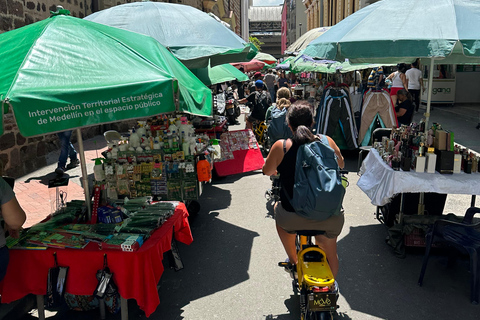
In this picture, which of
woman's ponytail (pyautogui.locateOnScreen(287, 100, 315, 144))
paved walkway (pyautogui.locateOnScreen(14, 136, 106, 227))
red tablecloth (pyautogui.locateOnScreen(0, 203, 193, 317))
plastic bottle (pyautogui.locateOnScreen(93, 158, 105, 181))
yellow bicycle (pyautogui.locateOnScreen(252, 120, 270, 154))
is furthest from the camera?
yellow bicycle (pyautogui.locateOnScreen(252, 120, 270, 154))

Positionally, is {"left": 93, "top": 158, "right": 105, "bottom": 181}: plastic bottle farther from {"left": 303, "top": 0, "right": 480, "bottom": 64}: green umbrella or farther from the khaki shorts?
{"left": 303, "top": 0, "right": 480, "bottom": 64}: green umbrella

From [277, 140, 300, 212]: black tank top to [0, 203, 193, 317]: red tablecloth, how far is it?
1.17 metres

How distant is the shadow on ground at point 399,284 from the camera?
3797mm

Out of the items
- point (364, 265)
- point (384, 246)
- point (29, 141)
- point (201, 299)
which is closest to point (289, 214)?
point (201, 299)

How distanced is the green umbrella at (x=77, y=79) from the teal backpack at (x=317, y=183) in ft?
3.64

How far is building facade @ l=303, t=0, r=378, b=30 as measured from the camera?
1091 inches

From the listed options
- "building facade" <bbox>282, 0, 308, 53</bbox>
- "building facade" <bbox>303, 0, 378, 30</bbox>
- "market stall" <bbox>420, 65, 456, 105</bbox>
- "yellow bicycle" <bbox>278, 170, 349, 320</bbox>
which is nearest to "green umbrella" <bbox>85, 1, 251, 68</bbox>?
"yellow bicycle" <bbox>278, 170, 349, 320</bbox>

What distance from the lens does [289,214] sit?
345cm

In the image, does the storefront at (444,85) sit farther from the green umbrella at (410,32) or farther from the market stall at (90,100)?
the market stall at (90,100)

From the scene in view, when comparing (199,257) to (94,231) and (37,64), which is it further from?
(37,64)

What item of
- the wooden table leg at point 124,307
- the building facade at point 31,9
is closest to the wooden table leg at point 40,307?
the wooden table leg at point 124,307

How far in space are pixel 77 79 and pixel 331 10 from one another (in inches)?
1424

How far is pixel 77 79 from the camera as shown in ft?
9.89

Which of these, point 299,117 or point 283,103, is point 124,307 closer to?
point 299,117
